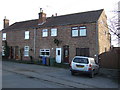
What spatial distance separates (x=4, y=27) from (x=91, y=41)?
20763 mm

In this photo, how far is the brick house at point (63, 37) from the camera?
19.0 m

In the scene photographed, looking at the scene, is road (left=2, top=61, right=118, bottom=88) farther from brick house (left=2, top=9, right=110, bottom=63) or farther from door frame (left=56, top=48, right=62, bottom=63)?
door frame (left=56, top=48, right=62, bottom=63)

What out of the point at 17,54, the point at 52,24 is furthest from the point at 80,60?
the point at 17,54

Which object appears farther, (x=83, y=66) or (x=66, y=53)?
(x=66, y=53)

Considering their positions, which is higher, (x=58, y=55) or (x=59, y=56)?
(x=58, y=55)

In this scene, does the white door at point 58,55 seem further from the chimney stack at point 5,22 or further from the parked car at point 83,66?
the chimney stack at point 5,22

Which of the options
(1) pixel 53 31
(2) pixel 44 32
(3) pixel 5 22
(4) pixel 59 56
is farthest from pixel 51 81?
(3) pixel 5 22

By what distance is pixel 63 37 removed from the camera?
21.3m

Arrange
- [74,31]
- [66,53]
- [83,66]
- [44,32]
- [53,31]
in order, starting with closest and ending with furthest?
[83,66]
[74,31]
[66,53]
[53,31]
[44,32]

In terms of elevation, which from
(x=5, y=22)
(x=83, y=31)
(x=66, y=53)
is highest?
(x=5, y=22)

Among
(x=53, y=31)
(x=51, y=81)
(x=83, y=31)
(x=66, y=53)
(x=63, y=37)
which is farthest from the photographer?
(x=53, y=31)

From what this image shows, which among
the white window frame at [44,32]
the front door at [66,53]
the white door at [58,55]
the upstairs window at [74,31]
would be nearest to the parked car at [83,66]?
the upstairs window at [74,31]

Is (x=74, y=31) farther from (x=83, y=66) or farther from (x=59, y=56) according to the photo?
(x=83, y=66)

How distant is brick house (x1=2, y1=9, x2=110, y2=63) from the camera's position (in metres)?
19.0
